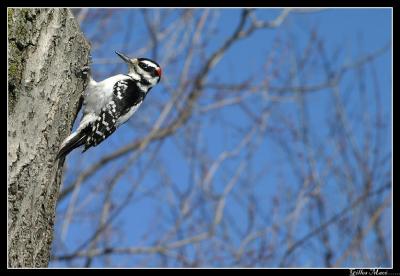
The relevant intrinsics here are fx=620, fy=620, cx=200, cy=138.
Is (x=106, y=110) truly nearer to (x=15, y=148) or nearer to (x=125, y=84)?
(x=125, y=84)

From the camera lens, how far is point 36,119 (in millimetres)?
3064

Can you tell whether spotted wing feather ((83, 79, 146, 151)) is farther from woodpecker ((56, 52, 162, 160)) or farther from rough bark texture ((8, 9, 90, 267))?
rough bark texture ((8, 9, 90, 267))

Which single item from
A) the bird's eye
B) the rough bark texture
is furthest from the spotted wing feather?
the rough bark texture

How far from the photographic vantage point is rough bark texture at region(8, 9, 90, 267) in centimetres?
293

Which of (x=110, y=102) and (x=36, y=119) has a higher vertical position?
(x=110, y=102)

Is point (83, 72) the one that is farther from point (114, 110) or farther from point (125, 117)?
point (125, 117)

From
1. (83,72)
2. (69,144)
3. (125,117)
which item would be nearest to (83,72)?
(83,72)

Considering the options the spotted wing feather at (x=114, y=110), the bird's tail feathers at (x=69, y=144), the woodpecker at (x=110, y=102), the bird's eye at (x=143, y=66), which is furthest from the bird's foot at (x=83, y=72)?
the bird's eye at (x=143, y=66)

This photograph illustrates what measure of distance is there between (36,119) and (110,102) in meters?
1.21

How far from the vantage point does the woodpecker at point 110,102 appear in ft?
12.7

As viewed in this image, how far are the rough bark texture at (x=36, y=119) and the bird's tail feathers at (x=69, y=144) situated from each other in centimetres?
4

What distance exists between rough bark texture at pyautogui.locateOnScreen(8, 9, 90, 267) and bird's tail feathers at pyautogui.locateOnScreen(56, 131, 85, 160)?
1.6 inches
